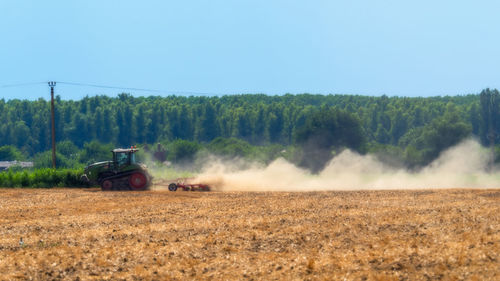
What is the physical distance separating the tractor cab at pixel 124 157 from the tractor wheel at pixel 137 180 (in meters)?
0.90

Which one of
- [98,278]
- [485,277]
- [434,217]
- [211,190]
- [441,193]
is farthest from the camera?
[211,190]

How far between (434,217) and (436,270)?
966 cm

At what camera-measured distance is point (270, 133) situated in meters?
173

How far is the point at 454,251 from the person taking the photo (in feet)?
55.3

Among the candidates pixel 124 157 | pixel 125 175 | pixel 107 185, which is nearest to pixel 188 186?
pixel 125 175

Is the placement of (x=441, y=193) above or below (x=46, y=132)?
below

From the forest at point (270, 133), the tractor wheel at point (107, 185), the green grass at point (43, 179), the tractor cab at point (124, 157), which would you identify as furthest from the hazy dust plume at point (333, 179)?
the forest at point (270, 133)

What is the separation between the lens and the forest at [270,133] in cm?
11056

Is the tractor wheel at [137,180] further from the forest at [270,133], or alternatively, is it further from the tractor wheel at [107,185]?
the forest at [270,133]

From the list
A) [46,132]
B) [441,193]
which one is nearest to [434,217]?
[441,193]

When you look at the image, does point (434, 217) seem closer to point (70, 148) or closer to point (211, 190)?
point (211, 190)

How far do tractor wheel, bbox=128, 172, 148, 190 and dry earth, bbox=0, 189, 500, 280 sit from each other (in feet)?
25.8

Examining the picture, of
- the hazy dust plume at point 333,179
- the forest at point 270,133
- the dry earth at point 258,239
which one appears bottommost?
the dry earth at point 258,239

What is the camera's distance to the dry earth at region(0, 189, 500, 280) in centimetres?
1628
